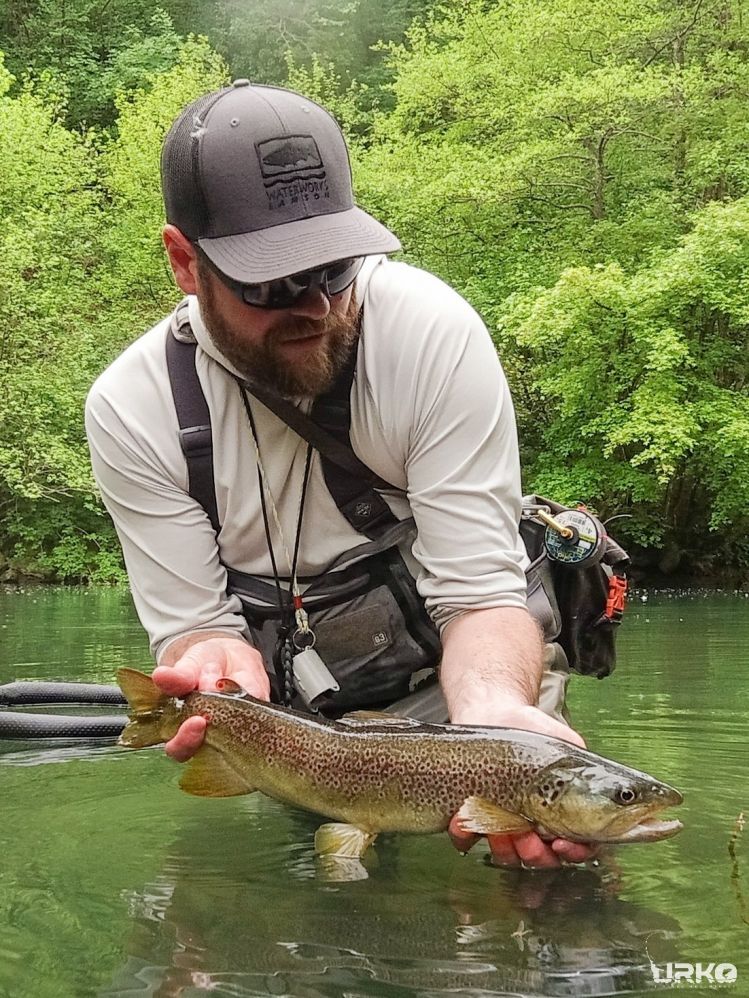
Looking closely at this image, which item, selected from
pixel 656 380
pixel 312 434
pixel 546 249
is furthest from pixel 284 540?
pixel 546 249

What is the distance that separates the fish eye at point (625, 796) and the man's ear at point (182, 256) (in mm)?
1809

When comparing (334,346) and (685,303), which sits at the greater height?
(334,346)

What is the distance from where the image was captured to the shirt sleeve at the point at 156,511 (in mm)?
3545

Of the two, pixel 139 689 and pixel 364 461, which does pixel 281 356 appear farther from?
pixel 139 689

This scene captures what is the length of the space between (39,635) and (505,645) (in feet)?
31.1

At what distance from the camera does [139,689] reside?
308 centimetres

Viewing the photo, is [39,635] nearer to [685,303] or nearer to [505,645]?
[505,645]

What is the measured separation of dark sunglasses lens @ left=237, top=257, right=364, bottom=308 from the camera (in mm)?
3115

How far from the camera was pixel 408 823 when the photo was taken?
2943mm

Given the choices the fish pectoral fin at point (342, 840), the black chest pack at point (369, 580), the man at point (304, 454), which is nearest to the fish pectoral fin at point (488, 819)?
the man at point (304, 454)

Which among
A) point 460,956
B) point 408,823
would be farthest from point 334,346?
point 460,956

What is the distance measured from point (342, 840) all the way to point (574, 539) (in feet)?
4.75

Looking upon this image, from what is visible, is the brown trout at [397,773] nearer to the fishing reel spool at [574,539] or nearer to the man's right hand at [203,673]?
the man's right hand at [203,673]

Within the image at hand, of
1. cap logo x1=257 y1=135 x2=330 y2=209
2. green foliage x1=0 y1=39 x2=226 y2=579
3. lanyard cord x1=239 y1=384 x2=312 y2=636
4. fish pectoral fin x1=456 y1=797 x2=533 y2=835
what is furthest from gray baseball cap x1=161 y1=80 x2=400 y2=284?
green foliage x1=0 y1=39 x2=226 y2=579
